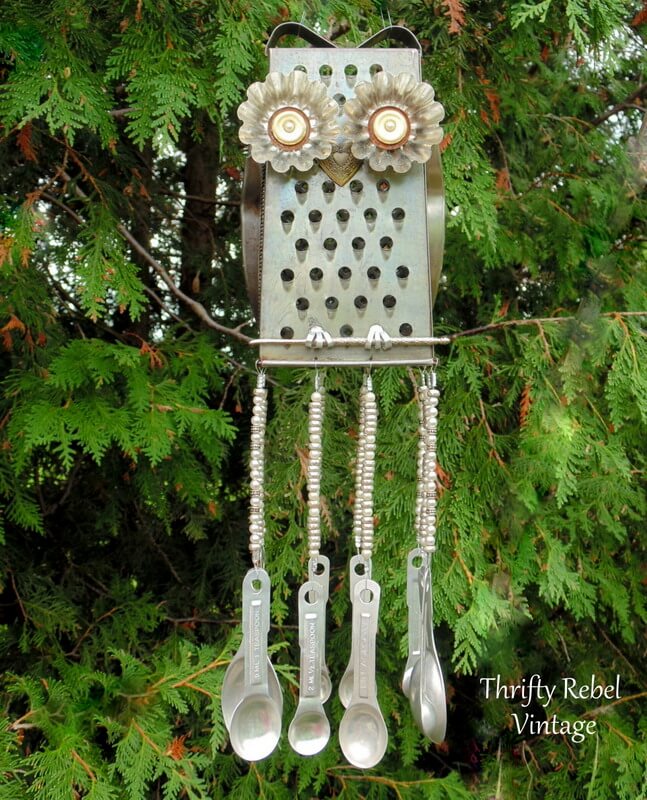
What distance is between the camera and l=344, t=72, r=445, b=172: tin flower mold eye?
673 millimetres

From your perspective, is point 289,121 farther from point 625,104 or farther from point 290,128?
point 625,104

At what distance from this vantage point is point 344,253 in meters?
0.70

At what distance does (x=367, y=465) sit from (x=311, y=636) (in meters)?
0.20

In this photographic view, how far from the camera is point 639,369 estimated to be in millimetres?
1049

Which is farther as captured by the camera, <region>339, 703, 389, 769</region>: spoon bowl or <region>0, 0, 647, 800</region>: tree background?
<region>0, 0, 647, 800</region>: tree background

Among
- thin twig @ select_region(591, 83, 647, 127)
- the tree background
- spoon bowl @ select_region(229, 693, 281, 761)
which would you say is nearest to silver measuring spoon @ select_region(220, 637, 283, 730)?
spoon bowl @ select_region(229, 693, 281, 761)

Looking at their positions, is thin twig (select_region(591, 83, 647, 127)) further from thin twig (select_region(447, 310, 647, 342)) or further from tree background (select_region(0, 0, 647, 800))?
thin twig (select_region(447, 310, 647, 342))

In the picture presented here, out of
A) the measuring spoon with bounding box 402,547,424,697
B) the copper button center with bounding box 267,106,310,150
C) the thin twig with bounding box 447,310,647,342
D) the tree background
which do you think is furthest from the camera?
the thin twig with bounding box 447,310,647,342

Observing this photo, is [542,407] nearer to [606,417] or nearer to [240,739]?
[606,417]

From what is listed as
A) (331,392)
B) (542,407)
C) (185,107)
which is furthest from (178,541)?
(185,107)

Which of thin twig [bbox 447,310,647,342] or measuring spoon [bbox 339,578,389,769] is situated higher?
thin twig [bbox 447,310,647,342]

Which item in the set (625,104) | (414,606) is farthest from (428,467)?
(625,104)

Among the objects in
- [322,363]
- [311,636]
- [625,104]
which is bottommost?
[311,636]

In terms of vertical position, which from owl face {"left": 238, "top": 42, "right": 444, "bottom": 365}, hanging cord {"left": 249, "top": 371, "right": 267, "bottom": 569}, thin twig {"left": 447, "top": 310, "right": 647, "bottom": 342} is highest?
owl face {"left": 238, "top": 42, "right": 444, "bottom": 365}
